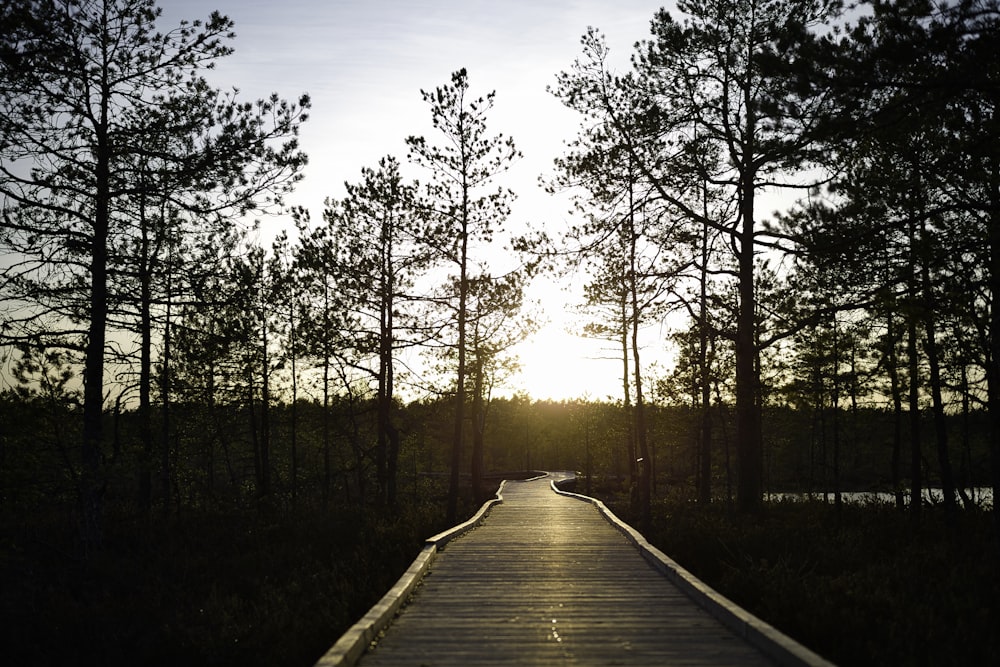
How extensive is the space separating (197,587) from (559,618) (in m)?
9.96

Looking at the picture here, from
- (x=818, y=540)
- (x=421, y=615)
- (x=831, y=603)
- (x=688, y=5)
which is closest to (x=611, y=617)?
(x=421, y=615)

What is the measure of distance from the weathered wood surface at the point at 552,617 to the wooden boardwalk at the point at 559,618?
0.04 feet

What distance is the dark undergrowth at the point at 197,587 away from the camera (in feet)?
32.0

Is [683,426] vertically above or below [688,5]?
below

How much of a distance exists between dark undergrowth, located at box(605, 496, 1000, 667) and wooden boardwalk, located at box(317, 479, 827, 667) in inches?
30.1

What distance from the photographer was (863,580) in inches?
420

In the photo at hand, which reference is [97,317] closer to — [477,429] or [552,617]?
[552,617]

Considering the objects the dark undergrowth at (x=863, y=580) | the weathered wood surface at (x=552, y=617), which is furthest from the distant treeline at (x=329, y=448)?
the weathered wood surface at (x=552, y=617)

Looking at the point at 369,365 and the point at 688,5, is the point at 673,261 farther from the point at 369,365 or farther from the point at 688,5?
the point at 369,365

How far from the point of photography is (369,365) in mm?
27516

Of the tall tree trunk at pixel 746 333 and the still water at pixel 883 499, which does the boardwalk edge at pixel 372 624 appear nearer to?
the tall tree trunk at pixel 746 333

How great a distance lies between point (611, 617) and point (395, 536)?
9799mm

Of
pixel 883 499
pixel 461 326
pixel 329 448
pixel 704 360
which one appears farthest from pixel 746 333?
pixel 329 448

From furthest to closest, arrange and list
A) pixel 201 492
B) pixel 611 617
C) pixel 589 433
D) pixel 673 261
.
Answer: pixel 589 433 < pixel 201 492 < pixel 673 261 < pixel 611 617
